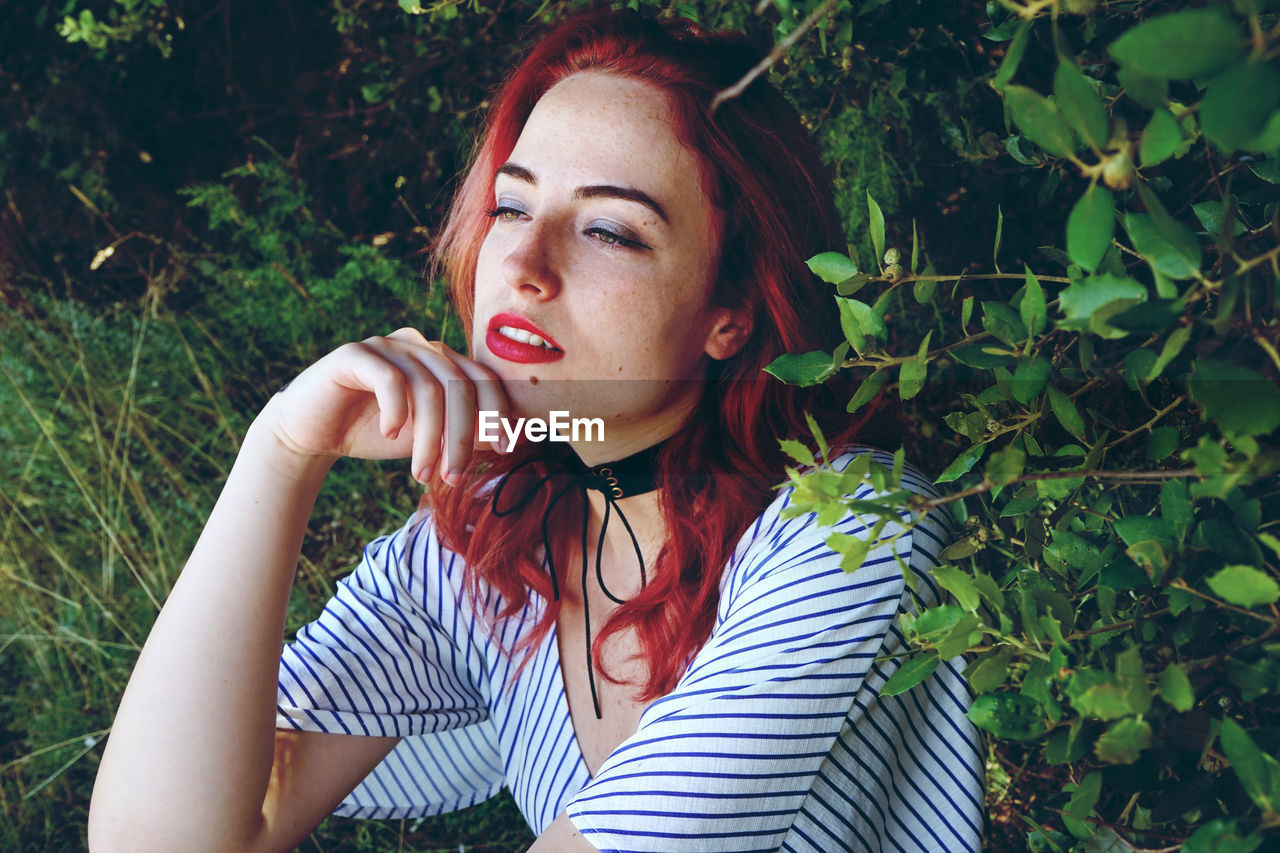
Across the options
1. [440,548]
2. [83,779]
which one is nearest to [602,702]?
[440,548]

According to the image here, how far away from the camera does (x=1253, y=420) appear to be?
0.65 m

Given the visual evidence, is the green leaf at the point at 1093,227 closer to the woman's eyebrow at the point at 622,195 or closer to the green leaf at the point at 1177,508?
the green leaf at the point at 1177,508

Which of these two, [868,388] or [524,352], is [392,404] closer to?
[524,352]

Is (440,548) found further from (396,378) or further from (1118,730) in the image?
(1118,730)

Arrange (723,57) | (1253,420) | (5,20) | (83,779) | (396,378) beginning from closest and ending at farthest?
(1253,420) < (396,378) < (723,57) < (83,779) < (5,20)

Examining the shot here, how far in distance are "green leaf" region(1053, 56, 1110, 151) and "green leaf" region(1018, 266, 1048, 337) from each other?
26cm

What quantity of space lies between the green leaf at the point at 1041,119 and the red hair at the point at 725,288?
2.81 ft

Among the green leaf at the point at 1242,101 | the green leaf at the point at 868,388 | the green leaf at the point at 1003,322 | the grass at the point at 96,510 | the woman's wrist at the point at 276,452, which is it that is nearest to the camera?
the green leaf at the point at 1242,101

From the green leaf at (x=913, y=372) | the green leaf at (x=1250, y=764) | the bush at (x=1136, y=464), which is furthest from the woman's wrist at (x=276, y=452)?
the green leaf at (x=1250, y=764)

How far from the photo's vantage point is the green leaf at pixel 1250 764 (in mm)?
674

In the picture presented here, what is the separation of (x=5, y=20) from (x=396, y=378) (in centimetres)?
243

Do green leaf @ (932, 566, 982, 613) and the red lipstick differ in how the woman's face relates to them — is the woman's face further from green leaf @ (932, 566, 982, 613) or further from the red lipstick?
green leaf @ (932, 566, 982, 613)

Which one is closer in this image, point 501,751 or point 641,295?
point 641,295

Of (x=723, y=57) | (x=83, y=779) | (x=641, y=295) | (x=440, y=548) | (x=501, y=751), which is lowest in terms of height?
(x=83, y=779)
